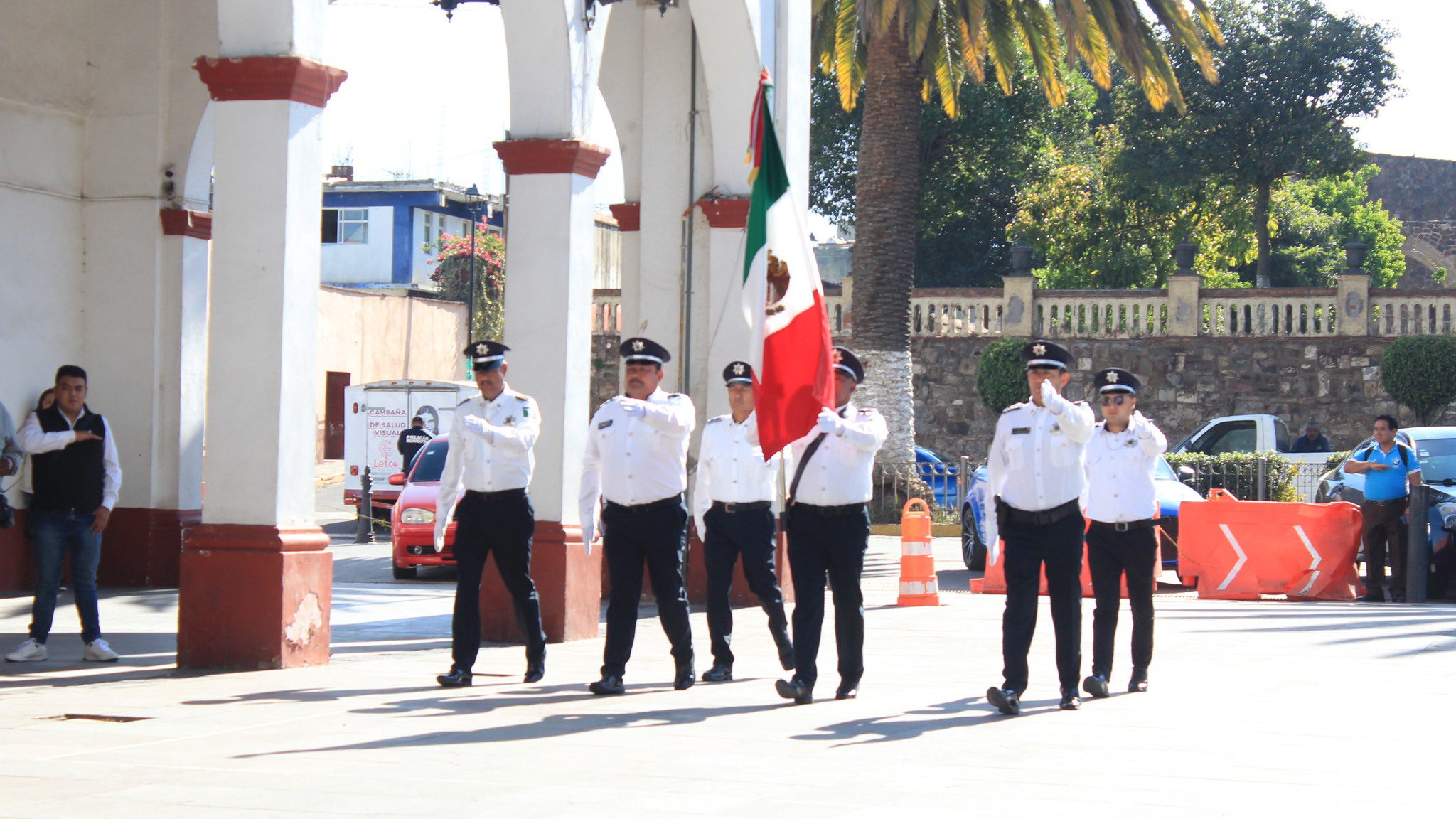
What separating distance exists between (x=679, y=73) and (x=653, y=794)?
977cm

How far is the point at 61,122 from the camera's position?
14.5 metres

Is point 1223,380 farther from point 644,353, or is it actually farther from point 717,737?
point 717,737

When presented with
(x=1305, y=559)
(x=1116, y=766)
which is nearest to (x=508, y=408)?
(x=1116, y=766)

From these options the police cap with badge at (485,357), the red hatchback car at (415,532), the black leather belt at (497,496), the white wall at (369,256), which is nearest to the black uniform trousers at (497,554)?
the black leather belt at (497,496)

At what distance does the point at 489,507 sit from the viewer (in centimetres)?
917

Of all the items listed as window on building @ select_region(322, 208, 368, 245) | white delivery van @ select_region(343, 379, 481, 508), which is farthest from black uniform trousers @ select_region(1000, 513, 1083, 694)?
window on building @ select_region(322, 208, 368, 245)

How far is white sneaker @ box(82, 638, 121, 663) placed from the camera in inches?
388

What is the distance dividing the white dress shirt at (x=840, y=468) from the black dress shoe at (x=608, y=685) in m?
1.39

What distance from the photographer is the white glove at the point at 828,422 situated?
8.45 m

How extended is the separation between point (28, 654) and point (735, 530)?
13.9ft

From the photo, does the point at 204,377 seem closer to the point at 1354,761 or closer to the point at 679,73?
the point at 679,73

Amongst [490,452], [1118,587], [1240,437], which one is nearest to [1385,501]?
[1118,587]

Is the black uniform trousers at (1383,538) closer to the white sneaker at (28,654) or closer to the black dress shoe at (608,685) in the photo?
the black dress shoe at (608,685)

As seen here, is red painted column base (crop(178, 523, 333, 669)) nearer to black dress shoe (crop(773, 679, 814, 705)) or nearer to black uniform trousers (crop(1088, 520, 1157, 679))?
black dress shoe (crop(773, 679, 814, 705))
